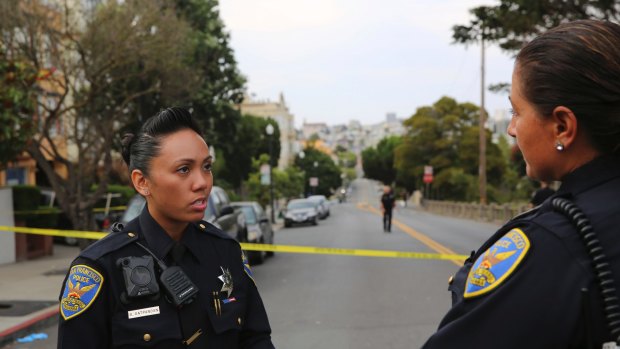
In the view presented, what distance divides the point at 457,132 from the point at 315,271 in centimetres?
4898

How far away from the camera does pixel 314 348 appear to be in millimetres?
6941

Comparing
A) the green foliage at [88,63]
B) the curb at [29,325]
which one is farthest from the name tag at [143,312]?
the green foliage at [88,63]

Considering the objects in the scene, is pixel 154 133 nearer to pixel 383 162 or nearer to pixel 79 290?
pixel 79 290

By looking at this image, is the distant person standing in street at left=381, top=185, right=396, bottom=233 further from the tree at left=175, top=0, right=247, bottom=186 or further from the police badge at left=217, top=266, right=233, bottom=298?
the police badge at left=217, top=266, right=233, bottom=298

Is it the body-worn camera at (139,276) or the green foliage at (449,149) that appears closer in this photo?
the body-worn camera at (139,276)

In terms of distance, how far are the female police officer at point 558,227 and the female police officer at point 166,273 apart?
1133 mm

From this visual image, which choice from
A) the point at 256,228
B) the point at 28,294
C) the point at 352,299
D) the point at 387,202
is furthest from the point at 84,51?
the point at 387,202

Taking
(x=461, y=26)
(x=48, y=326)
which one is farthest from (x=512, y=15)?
(x=48, y=326)

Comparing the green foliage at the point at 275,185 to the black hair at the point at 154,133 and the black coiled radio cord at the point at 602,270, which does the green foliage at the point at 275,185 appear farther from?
the black coiled radio cord at the point at 602,270

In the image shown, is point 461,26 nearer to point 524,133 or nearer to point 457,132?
point 524,133

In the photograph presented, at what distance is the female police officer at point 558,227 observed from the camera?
1.32 m

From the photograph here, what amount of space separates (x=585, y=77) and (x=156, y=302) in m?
1.63

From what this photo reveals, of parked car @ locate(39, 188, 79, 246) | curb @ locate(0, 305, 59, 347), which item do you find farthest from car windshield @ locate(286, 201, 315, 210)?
curb @ locate(0, 305, 59, 347)

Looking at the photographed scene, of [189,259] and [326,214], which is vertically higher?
[189,259]
